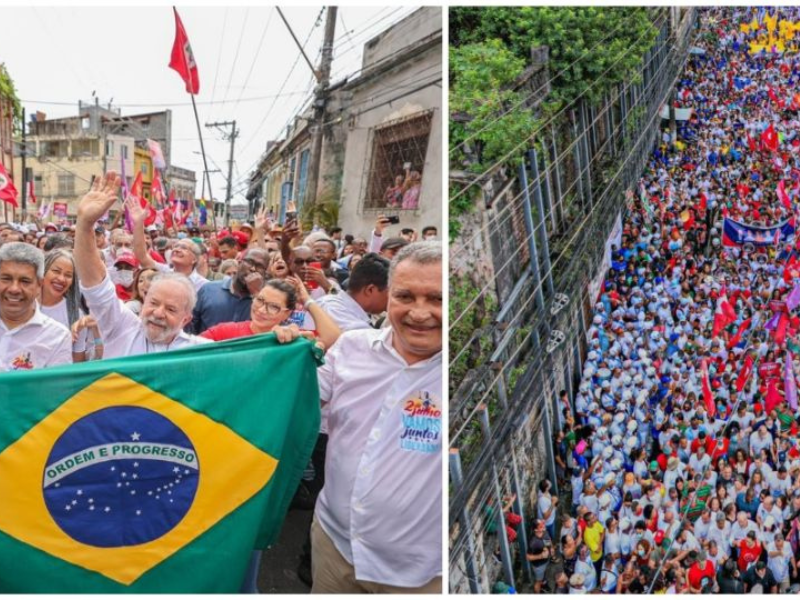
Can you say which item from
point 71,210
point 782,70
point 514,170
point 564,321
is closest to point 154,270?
point 514,170

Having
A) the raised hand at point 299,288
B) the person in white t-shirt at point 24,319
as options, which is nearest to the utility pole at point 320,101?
the raised hand at point 299,288

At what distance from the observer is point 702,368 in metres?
5.19

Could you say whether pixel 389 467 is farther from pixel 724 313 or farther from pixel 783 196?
pixel 783 196

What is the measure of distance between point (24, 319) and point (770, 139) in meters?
5.16

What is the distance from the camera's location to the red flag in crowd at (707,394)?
5.14 m

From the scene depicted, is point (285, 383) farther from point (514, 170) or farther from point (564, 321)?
point (564, 321)

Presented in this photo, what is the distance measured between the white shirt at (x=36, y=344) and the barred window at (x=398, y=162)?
232 centimetres

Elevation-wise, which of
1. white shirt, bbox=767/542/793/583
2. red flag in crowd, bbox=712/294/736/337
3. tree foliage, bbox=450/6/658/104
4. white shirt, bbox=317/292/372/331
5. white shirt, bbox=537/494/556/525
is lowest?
white shirt, bbox=767/542/793/583

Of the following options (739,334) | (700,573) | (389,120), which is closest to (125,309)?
(700,573)

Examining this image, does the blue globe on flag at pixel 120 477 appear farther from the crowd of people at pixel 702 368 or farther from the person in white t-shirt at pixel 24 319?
the crowd of people at pixel 702 368

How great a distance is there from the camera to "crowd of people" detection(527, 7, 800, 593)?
427 cm

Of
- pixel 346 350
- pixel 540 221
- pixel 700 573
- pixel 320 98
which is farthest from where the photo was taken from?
pixel 320 98

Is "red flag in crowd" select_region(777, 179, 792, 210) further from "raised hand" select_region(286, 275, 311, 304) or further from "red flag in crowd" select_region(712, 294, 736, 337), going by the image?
"raised hand" select_region(286, 275, 311, 304)

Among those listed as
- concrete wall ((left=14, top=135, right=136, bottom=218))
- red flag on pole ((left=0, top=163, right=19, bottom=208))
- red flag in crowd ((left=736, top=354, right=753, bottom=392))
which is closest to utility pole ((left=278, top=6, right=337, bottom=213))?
red flag on pole ((left=0, top=163, right=19, bottom=208))
